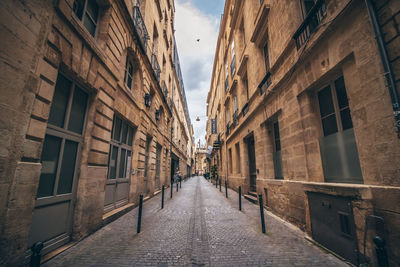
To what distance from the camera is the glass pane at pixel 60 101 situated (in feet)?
11.8

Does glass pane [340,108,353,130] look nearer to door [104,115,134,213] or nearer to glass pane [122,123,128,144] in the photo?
door [104,115,134,213]

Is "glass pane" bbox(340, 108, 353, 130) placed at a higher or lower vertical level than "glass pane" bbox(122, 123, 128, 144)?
lower

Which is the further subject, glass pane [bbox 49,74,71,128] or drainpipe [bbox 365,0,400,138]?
glass pane [bbox 49,74,71,128]

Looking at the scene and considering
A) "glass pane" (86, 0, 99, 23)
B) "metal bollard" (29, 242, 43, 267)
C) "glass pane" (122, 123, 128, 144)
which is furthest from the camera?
"glass pane" (122, 123, 128, 144)

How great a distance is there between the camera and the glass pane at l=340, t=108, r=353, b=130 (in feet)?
11.8

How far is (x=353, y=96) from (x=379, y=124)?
31.8 inches

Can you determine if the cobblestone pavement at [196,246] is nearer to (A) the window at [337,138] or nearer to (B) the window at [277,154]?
(A) the window at [337,138]

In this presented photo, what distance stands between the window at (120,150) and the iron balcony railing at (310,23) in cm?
680

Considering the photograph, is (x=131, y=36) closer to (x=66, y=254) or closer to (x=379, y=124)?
(x=66, y=254)

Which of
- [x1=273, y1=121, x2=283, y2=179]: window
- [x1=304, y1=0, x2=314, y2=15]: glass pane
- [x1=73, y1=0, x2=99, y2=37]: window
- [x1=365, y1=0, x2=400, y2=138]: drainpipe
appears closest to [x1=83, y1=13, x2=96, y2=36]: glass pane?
[x1=73, y1=0, x2=99, y2=37]: window

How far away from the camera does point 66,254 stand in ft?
10.7

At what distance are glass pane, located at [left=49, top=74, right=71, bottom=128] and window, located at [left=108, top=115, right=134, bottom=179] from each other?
7.47 ft

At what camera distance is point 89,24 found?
4.81 m

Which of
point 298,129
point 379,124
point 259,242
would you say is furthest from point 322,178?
point 259,242
